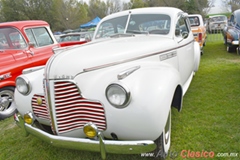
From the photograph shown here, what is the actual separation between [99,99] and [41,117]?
0.89 metres

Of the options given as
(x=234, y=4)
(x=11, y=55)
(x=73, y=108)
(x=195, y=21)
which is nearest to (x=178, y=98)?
(x=73, y=108)

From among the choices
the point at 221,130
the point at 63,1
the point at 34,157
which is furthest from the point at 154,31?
the point at 63,1

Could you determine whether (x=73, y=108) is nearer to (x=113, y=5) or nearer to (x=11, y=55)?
(x=11, y=55)

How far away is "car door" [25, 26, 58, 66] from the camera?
14.7 ft

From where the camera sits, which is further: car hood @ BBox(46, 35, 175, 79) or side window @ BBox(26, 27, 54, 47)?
side window @ BBox(26, 27, 54, 47)

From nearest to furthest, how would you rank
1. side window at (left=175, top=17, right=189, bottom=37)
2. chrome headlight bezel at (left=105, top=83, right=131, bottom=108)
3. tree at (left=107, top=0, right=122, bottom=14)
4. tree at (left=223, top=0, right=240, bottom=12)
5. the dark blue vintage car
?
1. chrome headlight bezel at (left=105, top=83, right=131, bottom=108)
2. side window at (left=175, top=17, right=189, bottom=37)
3. the dark blue vintage car
4. tree at (left=223, top=0, right=240, bottom=12)
5. tree at (left=107, top=0, right=122, bottom=14)

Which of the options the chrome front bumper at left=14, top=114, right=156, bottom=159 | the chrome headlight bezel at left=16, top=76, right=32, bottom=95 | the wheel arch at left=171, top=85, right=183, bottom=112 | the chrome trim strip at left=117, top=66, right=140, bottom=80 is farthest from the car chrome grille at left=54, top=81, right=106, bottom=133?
the wheel arch at left=171, top=85, right=183, bottom=112

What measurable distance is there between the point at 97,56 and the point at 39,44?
3256mm

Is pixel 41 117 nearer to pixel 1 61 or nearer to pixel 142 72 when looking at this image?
pixel 142 72

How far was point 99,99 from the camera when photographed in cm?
186

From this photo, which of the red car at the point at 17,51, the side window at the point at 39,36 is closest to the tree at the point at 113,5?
the side window at the point at 39,36

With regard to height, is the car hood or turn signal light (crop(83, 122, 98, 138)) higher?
the car hood

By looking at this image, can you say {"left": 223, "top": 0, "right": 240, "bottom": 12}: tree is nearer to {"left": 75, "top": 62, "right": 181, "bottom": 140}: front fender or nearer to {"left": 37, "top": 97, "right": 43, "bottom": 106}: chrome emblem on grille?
{"left": 75, "top": 62, "right": 181, "bottom": 140}: front fender

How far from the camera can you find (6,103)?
3.85 metres
